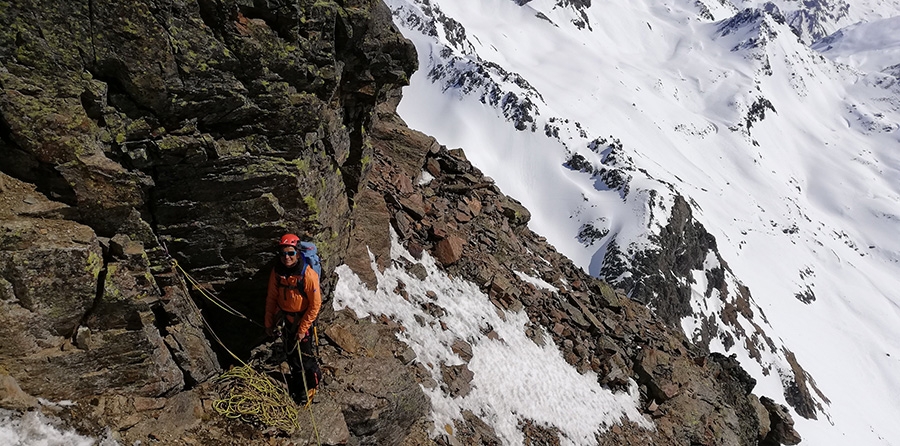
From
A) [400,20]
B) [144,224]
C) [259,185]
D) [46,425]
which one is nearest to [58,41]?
[144,224]

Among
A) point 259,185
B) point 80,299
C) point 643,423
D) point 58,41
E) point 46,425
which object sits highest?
point 58,41

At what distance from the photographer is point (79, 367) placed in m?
6.71

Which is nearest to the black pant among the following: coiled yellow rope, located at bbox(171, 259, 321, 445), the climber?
the climber

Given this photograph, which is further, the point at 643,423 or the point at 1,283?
the point at 643,423

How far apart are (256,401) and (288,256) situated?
253 cm

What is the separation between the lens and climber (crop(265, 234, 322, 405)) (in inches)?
328

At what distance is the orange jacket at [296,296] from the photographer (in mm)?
8391

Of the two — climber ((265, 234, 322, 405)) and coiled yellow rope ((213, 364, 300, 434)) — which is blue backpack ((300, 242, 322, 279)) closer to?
climber ((265, 234, 322, 405))

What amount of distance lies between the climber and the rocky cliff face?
610mm

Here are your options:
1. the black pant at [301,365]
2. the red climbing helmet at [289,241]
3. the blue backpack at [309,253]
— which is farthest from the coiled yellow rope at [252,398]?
the red climbing helmet at [289,241]

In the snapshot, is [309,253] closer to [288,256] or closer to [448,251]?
[288,256]

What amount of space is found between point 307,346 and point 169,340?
2.27 meters

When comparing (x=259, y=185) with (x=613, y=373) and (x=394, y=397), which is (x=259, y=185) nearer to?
(x=394, y=397)

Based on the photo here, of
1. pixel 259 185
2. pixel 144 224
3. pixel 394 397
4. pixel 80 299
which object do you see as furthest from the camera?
pixel 394 397
